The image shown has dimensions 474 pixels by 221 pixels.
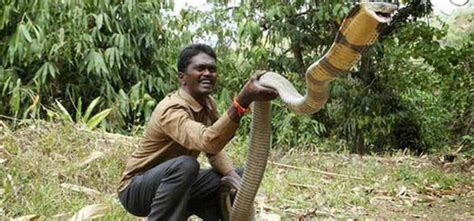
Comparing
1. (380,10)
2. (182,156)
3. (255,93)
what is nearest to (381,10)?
(380,10)

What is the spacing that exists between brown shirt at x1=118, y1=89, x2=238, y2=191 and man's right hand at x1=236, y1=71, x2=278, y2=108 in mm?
88

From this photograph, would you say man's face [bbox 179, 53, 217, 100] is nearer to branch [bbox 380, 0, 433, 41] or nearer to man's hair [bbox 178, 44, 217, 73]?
man's hair [bbox 178, 44, 217, 73]

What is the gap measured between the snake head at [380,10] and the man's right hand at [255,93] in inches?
27.5

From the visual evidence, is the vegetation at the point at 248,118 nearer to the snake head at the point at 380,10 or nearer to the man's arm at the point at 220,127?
the man's arm at the point at 220,127

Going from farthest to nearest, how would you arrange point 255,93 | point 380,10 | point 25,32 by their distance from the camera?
1. point 25,32
2. point 255,93
3. point 380,10

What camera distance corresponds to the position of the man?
2.68 metres

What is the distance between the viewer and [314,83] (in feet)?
7.11

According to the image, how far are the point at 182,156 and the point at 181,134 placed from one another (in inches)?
8.2

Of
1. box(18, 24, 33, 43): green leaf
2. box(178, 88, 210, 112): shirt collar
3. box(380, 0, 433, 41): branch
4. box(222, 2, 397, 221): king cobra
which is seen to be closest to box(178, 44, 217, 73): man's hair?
box(178, 88, 210, 112): shirt collar

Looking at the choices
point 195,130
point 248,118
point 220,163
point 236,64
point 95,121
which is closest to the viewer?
point 195,130

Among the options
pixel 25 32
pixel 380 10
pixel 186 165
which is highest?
pixel 380 10

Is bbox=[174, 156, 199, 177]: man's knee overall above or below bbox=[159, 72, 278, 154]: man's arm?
below

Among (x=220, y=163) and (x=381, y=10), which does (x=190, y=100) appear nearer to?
(x=220, y=163)

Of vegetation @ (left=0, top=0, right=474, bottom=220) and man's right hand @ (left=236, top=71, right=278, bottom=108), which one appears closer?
man's right hand @ (left=236, top=71, right=278, bottom=108)
